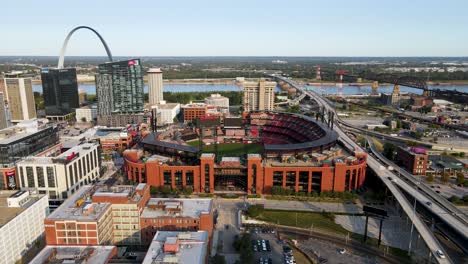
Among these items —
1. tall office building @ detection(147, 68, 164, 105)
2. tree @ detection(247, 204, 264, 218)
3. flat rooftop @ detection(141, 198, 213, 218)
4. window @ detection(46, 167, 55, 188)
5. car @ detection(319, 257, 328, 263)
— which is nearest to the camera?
car @ detection(319, 257, 328, 263)

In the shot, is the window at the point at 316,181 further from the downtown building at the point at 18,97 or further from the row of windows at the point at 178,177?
the downtown building at the point at 18,97

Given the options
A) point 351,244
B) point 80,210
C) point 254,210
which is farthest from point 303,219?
point 80,210

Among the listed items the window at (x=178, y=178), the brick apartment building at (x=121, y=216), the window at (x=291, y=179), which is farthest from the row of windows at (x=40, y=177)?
the window at (x=291, y=179)

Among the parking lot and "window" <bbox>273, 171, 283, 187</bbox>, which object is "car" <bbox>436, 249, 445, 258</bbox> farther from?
"window" <bbox>273, 171, 283, 187</bbox>

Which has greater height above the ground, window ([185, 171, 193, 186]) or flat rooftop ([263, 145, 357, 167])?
flat rooftop ([263, 145, 357, 167])

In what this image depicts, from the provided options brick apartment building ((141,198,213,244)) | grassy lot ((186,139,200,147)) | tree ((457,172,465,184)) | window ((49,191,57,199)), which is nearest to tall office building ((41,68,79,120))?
grassy lot ((186,139,200,147))

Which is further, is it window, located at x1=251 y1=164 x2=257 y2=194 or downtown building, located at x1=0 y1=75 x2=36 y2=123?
downtown building, located at x1=0 y1=75 x2=36 y2=123

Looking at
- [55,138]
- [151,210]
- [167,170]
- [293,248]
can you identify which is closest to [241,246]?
[293,248]

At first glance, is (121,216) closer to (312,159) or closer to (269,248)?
(269,248)
